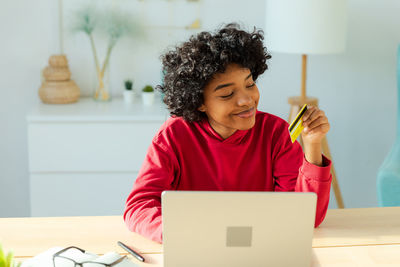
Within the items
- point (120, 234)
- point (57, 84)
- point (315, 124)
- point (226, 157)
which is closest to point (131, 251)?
point (120, 234)

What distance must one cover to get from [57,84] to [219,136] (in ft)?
4.73

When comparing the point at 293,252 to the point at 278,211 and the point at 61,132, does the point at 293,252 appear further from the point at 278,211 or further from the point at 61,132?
the point at 61,132

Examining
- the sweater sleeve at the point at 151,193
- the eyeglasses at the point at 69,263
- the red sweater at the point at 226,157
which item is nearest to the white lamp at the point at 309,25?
the red sweater at the point at 226,157

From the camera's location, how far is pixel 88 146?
8.34 ft

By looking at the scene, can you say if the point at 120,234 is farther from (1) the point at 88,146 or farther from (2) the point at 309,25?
(2) the point at 309,25

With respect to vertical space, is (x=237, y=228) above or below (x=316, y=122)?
below

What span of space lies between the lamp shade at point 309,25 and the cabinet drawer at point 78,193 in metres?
1.02

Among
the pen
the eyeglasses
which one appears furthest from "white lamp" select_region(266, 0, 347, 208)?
the eyeglasses

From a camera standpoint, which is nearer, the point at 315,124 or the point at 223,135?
the point at 315,124

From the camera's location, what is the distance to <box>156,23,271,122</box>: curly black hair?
142 cm

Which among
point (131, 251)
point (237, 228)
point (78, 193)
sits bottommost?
point (78, 193)

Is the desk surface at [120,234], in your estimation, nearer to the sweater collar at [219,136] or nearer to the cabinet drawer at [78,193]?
the sweater collar at [219,136]

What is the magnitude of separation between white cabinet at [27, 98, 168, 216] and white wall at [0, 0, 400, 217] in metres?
0.35

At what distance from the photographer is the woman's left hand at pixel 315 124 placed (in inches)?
53.0
